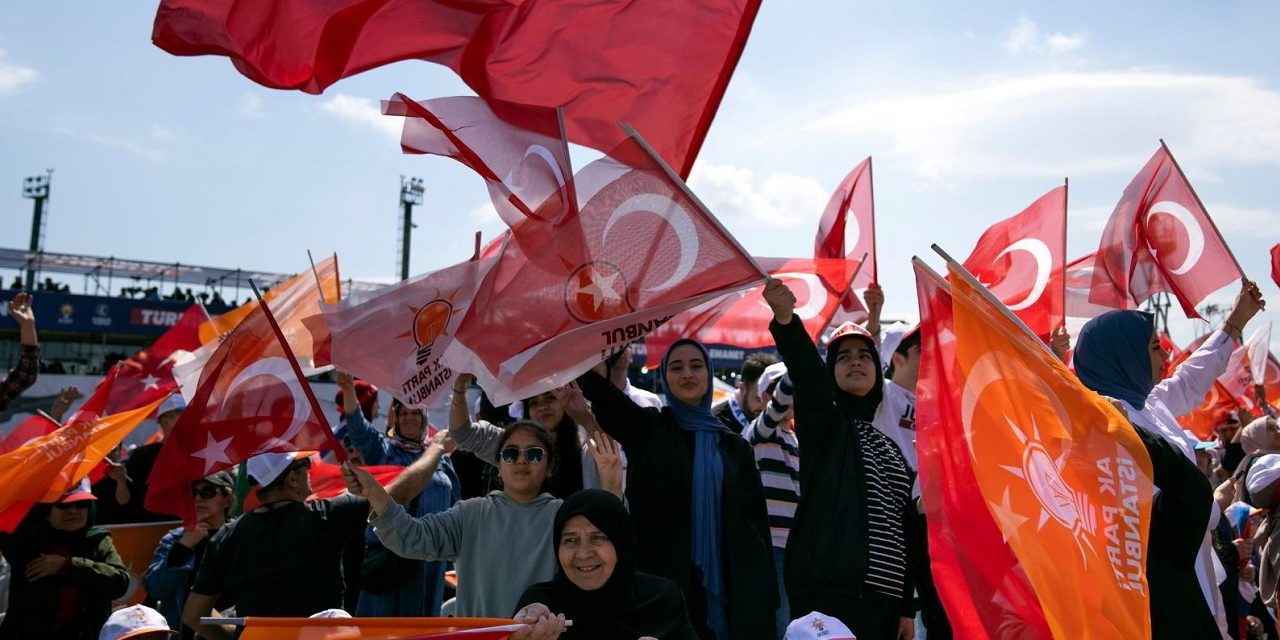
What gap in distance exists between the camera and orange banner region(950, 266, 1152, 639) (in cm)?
292

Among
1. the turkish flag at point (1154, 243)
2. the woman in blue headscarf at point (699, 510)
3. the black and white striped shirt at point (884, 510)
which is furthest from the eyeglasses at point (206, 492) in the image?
the turkish flag at point (1154, 243)

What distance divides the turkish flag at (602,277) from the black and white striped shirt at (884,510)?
99 cm

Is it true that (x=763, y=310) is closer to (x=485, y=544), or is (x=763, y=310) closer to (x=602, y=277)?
(x=602, y=277)

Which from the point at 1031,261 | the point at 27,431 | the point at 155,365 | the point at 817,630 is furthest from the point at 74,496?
the point at 1031,261

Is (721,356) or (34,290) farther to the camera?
(721,356)

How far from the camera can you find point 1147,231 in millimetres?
6664

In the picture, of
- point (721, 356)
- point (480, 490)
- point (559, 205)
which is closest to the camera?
point (559, 205)

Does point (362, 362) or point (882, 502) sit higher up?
point (362, 362)

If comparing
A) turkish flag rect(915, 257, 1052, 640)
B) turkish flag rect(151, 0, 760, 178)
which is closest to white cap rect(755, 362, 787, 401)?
turkish flag rect(151, 0, 760, 178)

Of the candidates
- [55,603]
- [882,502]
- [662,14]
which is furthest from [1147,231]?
[55,603]

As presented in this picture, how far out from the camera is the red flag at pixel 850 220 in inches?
309

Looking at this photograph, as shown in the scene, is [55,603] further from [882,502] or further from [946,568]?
[946,568]

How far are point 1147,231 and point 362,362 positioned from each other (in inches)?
186

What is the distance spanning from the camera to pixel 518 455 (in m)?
4.14
